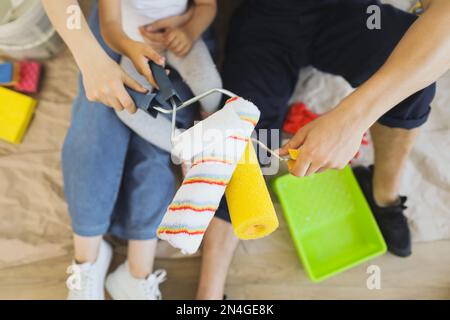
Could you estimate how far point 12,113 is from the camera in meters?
0.94

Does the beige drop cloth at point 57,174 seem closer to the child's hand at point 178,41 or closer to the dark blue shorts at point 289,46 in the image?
the dark blue shorts at point 289,46

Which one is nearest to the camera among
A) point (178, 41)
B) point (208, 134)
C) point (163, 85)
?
point (208, 134)

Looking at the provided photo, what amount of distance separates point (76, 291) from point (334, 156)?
0.62m

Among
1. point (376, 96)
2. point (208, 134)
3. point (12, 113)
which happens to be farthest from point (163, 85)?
point (12, 113)

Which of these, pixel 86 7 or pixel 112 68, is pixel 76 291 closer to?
pixel 112 68

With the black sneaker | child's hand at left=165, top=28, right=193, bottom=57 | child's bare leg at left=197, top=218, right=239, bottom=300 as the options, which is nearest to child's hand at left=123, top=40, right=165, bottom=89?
child's hand at left=165, top=28, right=193, bottom=57

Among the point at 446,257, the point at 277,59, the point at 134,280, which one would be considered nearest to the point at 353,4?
the point at 277,59

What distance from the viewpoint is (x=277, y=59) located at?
31.5 inches

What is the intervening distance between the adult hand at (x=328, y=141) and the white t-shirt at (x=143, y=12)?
405 mm

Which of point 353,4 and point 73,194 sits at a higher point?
point 353,4

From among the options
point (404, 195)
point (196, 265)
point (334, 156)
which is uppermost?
point (334, 156)

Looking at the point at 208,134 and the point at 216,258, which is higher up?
the point at 208,134

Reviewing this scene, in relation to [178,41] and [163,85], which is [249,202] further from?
[178,41]

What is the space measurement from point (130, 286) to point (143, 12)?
0.56 m
